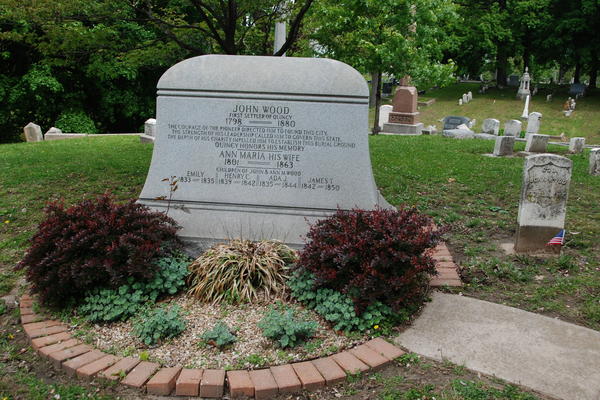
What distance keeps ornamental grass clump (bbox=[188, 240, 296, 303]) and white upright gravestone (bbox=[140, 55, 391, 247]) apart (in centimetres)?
55

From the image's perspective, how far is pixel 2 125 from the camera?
21.4 meters

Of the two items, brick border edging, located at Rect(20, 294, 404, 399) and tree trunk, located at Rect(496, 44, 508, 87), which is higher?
tree trunk, located at Rect(496, 44, 508, 87)

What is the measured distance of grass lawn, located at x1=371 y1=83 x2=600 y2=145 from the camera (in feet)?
87.0

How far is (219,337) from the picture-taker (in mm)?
3439

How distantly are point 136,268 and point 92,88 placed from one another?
22.0 meters

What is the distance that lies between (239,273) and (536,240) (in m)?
3.18

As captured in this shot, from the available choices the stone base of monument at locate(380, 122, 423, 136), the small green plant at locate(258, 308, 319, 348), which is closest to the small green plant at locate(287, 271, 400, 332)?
the small green plant at locate(258, 308, 319, 348)

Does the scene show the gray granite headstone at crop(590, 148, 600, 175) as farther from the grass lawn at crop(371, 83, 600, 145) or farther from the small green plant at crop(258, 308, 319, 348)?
the grass lawn at crop(371, 83, 600, 145)

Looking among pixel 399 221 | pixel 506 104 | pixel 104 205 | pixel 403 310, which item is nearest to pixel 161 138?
pixel 104 205

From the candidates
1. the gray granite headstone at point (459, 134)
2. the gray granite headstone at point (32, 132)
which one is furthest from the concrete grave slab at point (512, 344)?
the gray granite headstone at point (32, 132)

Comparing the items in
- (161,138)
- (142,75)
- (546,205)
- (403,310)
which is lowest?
(403,310)

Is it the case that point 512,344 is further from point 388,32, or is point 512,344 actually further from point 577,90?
point 577,90

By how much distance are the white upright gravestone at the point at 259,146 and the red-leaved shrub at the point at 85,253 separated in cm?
85

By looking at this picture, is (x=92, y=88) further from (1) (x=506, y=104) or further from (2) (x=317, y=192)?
(1) (x=506, y=104)
